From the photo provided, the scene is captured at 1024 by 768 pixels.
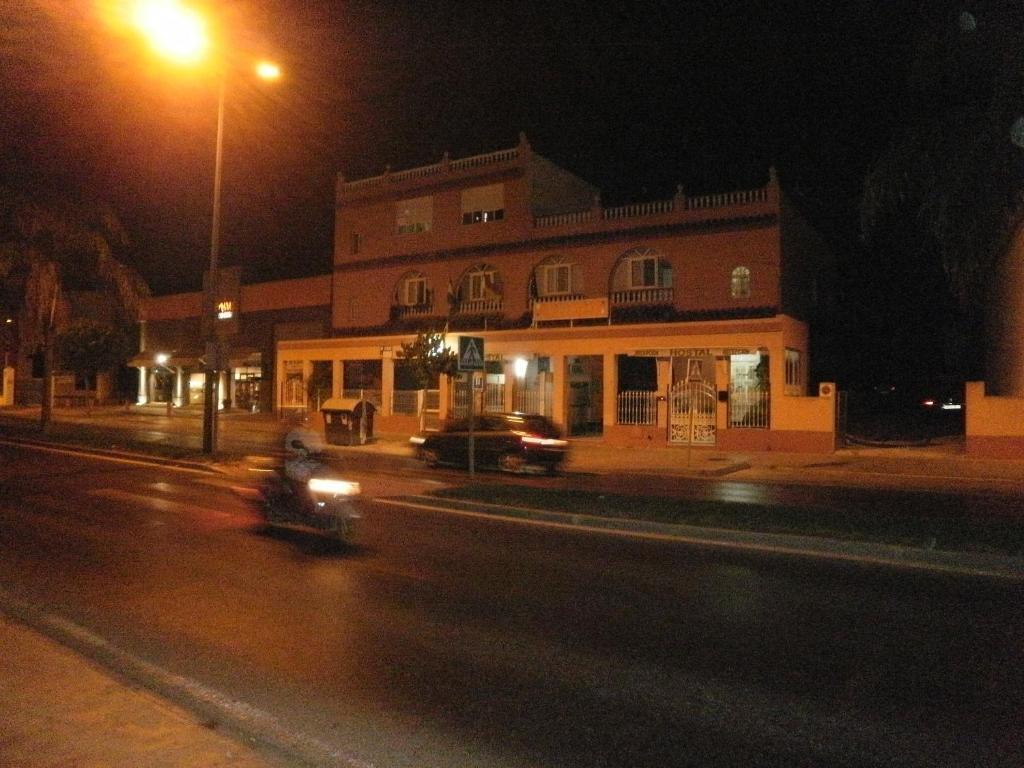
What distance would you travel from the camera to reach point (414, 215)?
35844 millimetres

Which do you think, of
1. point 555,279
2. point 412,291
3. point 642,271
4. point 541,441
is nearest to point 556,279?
point 555,279

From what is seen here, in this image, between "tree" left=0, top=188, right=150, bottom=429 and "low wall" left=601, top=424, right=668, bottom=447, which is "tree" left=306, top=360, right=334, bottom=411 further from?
"low wall" left=601, top=424, right=668, bottom=447

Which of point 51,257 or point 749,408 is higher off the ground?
point 51,257

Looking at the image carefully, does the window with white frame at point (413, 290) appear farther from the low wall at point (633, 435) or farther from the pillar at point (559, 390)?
the low wall at point (633, 435)

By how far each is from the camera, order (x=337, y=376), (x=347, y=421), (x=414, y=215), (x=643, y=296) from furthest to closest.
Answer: (x=337, y=376), (x=414, y=215), (x=643, y=296), (x=347, y=421)

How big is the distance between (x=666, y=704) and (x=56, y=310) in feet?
101

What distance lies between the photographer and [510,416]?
68.5ft

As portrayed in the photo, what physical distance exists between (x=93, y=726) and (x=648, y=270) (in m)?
26.7

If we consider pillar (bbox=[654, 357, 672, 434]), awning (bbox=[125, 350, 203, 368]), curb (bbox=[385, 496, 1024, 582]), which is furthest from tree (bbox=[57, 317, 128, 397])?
curb (bbox=[385, 496, 1024, 582])

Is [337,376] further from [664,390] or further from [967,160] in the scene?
[967,160]

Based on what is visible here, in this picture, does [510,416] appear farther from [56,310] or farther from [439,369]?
[56,310]

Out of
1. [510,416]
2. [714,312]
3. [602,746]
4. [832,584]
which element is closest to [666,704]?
[602,746]

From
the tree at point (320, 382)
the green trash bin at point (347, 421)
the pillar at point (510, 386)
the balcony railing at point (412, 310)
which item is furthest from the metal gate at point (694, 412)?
the tree at point (320, 382)

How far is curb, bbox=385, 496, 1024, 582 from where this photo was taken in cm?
966
